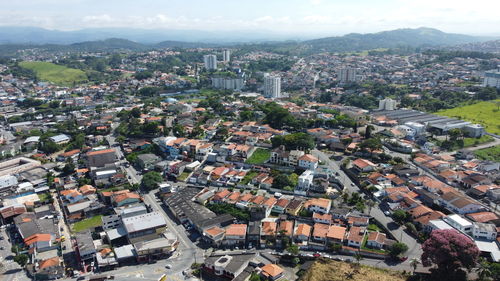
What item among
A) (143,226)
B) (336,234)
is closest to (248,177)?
(143,226)

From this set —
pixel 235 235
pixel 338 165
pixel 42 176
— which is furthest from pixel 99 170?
pixel 338 165

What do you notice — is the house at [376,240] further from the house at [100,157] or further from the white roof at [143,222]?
the house at [100,157]

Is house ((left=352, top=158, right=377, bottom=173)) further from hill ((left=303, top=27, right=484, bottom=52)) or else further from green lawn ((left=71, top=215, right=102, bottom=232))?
hill ((left=303, top=27, right=484, bottom=52))

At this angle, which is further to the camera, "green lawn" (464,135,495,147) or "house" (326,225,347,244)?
"green lawn" (464,135,495,147)

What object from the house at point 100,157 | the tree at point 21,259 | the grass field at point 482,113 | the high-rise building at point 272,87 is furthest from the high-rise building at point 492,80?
the tree at point 21,259

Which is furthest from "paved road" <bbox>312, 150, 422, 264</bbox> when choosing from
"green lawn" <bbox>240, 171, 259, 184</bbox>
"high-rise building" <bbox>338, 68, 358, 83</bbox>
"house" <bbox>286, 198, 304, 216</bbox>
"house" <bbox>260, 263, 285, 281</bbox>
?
"high-rise building" <bbox>338, 68, 358, 83</bbox>

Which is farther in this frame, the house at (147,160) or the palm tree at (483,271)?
the house at (147,160)
